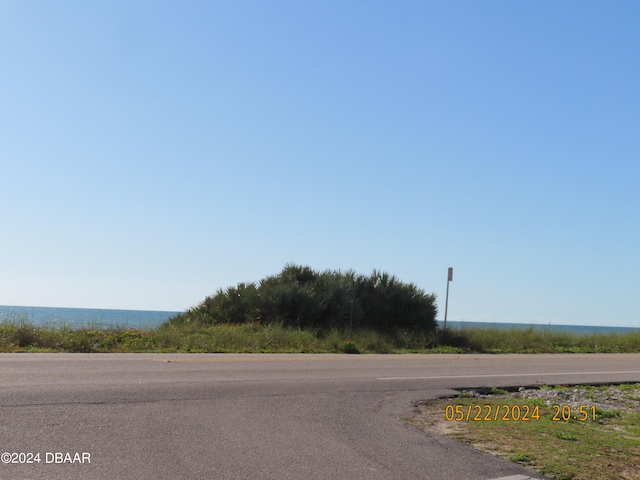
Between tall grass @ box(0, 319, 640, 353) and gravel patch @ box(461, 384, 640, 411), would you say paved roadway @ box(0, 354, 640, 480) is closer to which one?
gravel patch @ box(461, 384, 640, 411)

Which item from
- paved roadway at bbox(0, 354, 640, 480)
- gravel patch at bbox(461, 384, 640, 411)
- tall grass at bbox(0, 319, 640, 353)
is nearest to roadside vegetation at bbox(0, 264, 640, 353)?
tall grass at bbox(0, 319, 640, 353)

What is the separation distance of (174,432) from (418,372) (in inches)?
340

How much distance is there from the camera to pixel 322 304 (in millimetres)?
26531

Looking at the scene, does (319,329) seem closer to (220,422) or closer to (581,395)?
(581,395)

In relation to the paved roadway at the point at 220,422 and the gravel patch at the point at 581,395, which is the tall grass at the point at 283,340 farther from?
the gravel patch at the point at 581,395

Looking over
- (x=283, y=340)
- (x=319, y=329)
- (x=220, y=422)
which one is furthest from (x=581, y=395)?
(x=319, y=329)

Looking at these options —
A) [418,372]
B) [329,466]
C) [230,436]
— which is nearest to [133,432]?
[230,436]

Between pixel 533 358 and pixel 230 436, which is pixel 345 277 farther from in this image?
pixel 230 436

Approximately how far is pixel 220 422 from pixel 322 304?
60.4ft

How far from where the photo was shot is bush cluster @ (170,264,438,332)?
26.0 metres

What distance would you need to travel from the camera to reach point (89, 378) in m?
10.9

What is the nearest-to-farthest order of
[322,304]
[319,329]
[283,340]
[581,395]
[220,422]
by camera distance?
[220,422]
[581,395]
[283,340]
[319,329]
[322,304]

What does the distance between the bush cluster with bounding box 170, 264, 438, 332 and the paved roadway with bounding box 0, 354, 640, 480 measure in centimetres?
1159

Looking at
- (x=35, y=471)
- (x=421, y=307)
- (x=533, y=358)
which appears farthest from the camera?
(x=421, y=307)
